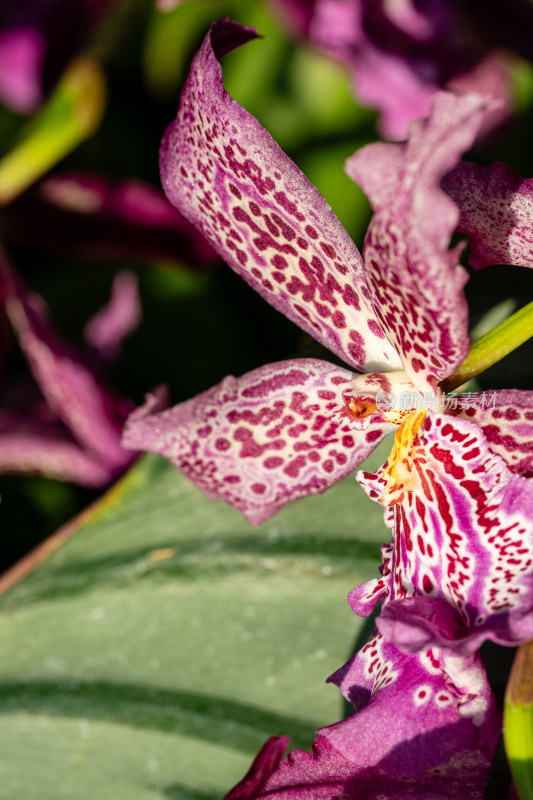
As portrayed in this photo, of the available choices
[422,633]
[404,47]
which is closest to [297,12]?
[404,47]

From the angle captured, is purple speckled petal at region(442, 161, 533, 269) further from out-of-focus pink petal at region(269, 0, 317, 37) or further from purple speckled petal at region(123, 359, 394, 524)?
out-of-focus pink petal at region(269, 0, 317, 37)

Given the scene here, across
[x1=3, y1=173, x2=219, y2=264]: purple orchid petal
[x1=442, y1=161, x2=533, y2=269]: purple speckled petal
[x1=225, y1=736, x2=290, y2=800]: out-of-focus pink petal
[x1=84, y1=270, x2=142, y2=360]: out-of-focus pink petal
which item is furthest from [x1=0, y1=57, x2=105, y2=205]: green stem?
[x1=225, y1=736, x2=290, y2=800]: out-of-focus pink petal

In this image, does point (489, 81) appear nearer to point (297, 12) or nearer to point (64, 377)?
point (297, 12)

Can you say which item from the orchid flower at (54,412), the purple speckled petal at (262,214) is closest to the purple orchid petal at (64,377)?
the orchid flower at (54,412)

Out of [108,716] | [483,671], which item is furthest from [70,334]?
[483,671]

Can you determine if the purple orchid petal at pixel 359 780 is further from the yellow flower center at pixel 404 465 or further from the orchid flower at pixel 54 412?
the orchid flower at pixel 54 412

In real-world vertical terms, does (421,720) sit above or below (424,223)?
below

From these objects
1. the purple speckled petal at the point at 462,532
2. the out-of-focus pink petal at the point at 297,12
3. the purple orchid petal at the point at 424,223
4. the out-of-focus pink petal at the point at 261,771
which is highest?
the out-of-focus pink petal at the point at 297,12
